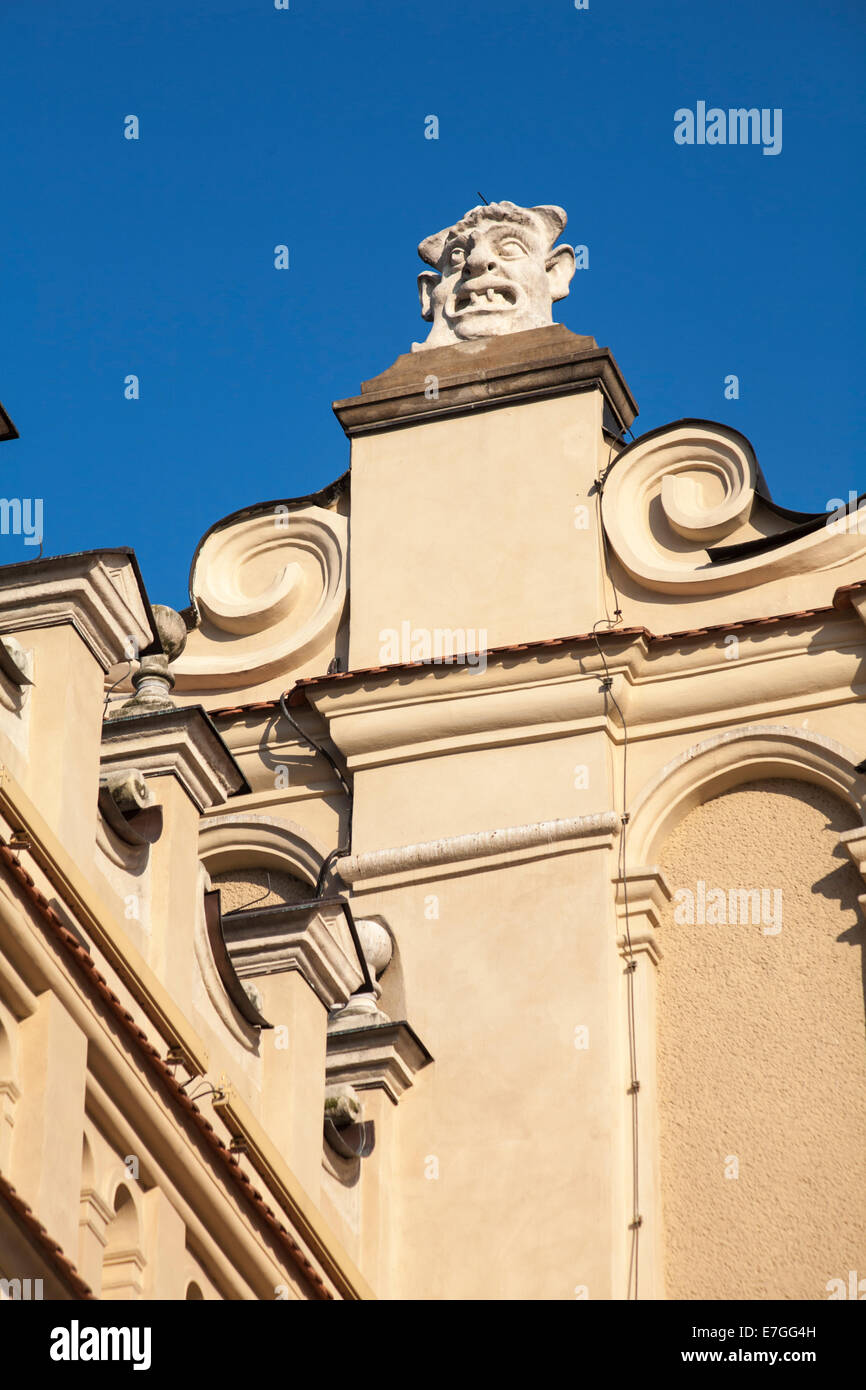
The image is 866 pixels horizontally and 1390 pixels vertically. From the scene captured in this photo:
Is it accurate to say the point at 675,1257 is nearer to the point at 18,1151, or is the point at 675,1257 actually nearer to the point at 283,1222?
the point at 283,1222

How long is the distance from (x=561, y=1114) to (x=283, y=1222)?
229cm

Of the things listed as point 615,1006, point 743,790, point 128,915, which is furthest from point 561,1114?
point 128,915

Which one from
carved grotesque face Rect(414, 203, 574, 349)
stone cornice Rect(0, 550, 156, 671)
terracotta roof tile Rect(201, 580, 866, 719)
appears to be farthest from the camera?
carved grotesque face Rect(414, 203, 574, 349)

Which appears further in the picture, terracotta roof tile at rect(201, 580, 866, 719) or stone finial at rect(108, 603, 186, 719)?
terracotta roof tile at rect(201, 580, 866, 719)

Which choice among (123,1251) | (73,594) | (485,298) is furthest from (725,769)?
(123,1251)

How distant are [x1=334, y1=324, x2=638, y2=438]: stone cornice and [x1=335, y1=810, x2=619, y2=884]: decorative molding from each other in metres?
2.81

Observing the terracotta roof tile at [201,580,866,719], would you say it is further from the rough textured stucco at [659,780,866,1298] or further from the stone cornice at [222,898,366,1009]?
the stone cornice at [222,898,366,1009]

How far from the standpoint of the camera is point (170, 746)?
12.7 meters

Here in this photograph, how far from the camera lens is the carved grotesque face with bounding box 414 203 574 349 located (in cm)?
1769

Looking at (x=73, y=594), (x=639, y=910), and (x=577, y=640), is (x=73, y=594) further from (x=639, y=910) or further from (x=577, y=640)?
(x=577, y=640)

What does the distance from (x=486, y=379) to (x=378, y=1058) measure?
172 inches

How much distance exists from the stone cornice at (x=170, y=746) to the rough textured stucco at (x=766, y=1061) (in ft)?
11.7

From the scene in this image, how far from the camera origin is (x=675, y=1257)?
14.7 meters

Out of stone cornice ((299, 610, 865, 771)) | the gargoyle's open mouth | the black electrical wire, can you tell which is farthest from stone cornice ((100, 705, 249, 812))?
the gargoyle's open mouth
